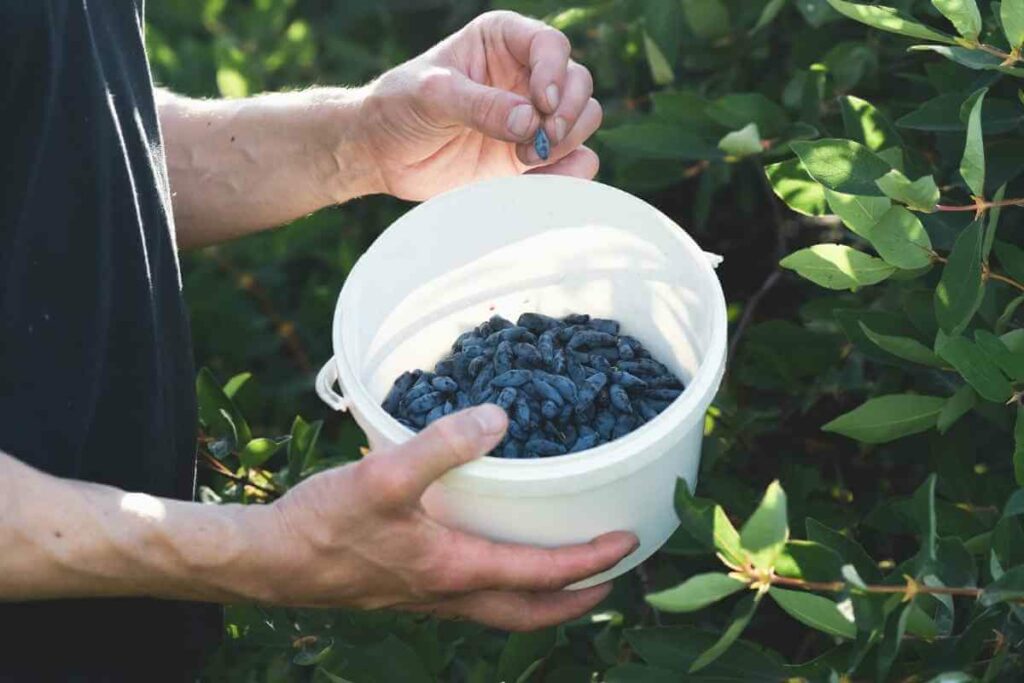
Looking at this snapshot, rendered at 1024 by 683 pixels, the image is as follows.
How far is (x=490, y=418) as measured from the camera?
1.05 metres

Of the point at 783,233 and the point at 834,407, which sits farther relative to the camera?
the point at 783,233

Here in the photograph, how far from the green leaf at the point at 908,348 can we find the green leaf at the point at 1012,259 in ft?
0.30

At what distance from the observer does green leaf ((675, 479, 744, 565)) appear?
3.09 ft

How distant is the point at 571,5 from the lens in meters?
1.82

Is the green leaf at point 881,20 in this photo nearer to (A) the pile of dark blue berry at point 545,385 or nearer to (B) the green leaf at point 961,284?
(B) the green leaf at point 961,284

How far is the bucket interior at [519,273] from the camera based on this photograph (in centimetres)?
132

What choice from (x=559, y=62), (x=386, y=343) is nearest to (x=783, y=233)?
(x=559, y=62)

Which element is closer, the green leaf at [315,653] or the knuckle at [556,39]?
the green leaf at [315,653]

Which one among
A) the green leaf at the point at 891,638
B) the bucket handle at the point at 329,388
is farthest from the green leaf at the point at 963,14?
the bucket handle at the point at 329,388

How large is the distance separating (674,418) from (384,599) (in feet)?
0.93

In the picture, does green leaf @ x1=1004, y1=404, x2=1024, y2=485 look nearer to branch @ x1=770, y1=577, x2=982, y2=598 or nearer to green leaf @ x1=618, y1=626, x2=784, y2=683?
branch @ x1=770, y1=577, x2=982, y2=598

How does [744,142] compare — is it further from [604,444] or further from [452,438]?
[452,438]

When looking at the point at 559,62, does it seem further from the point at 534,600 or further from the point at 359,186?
the point at 534,600

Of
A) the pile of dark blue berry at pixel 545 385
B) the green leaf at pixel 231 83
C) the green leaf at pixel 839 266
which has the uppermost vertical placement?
the green leaf at pixel 839 266
